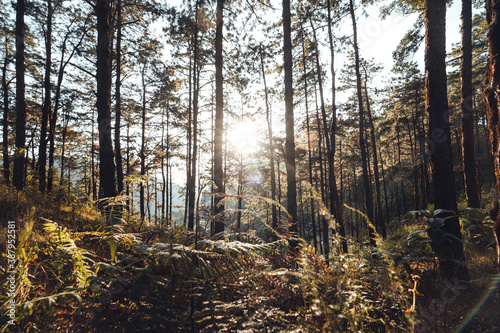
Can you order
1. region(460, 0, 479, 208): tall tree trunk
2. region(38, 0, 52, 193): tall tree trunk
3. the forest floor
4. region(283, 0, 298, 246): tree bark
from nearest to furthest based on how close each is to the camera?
the forest floor
region(460, 0, 479, 208): tall tree trunk
region(283, 0, 298, 246): tree bark
region(38, 0, 52, 193): tall tree trunk

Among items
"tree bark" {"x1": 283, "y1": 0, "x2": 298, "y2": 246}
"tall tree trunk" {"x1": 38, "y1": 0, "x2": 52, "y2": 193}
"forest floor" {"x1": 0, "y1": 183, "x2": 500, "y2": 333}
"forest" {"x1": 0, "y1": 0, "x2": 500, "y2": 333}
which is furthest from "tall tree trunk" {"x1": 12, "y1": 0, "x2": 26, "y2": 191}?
"tree bark" {"x1": 283, "y1": 0, "x2": 298, "y2": 246}

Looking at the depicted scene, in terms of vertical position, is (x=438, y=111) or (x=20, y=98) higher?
(x=20, y=98)

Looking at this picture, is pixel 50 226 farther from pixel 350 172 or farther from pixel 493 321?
pixel 350 172

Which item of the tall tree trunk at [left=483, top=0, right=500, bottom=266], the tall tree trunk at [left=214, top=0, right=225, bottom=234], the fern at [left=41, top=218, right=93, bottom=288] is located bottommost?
the fern at [left=41, top=218, right=93, bottom=288]

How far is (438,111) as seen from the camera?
3801 millimetres

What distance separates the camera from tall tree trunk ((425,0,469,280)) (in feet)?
11.8

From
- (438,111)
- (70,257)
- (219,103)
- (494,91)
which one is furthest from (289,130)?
(70,257)

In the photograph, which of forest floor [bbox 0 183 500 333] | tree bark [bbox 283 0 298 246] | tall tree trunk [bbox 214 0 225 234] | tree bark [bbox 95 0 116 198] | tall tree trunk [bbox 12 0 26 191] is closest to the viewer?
forest floor [bbox 0 183 500 333]

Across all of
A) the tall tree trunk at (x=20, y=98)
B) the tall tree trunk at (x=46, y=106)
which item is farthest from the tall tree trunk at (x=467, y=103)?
the tall tree trunk at (x=46, y=106)

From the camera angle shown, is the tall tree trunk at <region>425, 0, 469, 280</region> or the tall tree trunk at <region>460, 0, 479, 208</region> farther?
the tall tree trunk at <region>460, 0, 479, 208</region>

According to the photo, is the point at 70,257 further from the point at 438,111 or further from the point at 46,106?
the point at 46,106

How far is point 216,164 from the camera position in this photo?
800cm

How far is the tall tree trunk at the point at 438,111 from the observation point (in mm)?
3594

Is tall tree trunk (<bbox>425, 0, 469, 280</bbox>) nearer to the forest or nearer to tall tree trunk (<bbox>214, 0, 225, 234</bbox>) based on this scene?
the forest
